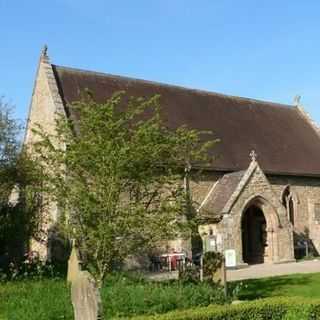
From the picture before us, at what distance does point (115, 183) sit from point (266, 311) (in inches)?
193

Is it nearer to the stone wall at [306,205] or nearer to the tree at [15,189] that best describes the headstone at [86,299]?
the tree at [15,189]

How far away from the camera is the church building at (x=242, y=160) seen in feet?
88.7

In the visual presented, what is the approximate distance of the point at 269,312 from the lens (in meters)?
10.2

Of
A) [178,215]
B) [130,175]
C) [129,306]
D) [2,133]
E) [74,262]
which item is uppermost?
[2,133]

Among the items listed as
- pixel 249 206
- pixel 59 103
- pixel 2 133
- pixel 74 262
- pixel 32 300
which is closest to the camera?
pixel 74 262

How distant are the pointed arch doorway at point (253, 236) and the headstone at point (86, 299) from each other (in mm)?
22240

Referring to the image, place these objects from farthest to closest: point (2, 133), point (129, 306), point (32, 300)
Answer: point (2, 133), point (32, 300), point (129, 306)

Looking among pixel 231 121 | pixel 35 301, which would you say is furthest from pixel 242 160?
pixel 35 301

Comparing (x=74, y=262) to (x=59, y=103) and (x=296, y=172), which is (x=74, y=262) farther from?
(x=296, y=172)

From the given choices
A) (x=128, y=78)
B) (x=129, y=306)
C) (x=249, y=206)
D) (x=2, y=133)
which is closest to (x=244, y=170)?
(x=249, y=206)

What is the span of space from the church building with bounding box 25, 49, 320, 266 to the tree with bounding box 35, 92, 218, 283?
32.6 ft

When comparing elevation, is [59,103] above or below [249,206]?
above

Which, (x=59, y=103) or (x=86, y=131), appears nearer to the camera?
(x=86, y=131)

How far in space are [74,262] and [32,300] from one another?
305 cm
